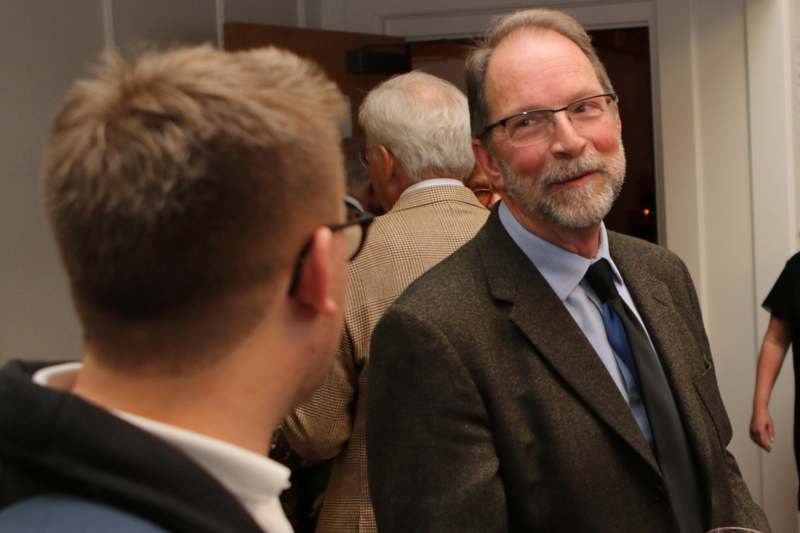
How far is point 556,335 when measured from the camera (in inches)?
57.3

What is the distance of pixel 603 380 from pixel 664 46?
2.95 meters

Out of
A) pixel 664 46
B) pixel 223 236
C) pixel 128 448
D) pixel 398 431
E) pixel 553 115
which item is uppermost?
pixel 664 46

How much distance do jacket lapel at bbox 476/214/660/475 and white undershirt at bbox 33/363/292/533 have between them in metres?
0.70

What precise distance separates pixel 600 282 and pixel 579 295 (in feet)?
0.14

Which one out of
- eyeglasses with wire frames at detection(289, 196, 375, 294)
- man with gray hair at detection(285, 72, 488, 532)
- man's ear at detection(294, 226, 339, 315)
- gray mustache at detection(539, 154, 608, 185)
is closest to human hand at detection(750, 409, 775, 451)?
man with gray hair at detection(285, 72, 488, 532)

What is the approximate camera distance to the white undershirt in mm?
728

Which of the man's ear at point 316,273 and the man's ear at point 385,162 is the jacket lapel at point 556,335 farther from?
the man's ear at point 385,162

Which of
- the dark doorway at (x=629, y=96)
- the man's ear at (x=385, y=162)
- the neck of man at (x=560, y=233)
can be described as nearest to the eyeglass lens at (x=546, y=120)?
the neck of man at (x=560, y=233)

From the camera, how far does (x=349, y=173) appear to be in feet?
9.86

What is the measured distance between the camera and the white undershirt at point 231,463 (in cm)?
73

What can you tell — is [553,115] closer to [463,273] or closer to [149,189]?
[463,273]

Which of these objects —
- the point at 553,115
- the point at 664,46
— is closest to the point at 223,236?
the point at 553,115

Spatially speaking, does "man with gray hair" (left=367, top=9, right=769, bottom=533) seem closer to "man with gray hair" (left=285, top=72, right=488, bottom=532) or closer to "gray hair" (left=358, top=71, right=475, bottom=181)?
"man with gray hair" (left=285, top=72, right=488, bottom=532)

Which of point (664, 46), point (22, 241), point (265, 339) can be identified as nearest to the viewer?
point (265, 339)
